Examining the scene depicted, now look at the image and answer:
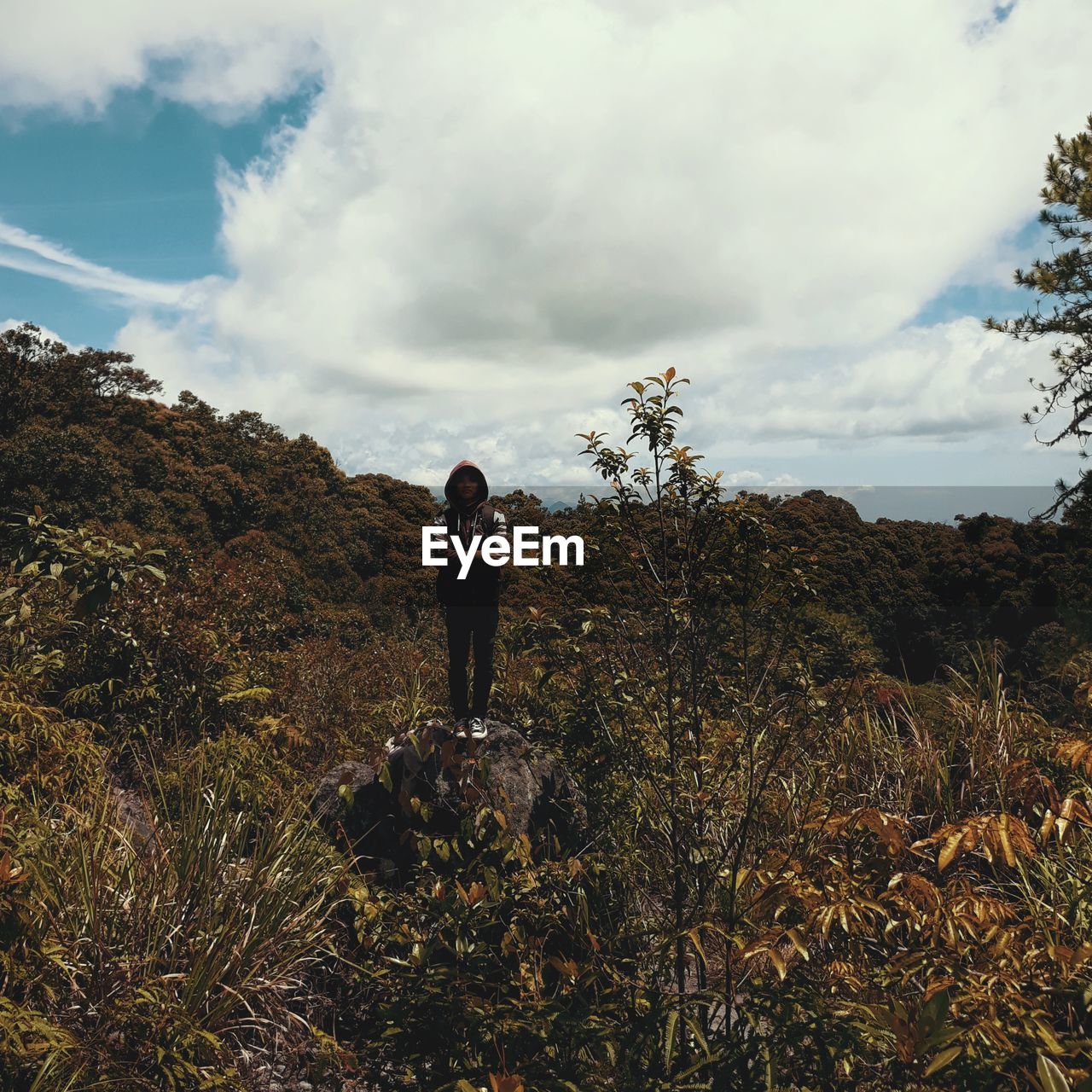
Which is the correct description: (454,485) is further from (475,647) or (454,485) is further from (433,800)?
(433,800)

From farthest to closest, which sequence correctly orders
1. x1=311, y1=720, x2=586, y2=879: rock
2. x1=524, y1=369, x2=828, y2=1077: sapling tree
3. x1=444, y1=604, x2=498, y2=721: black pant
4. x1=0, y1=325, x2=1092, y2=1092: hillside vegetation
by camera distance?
x1=444, y1=604, x2=498, y2=721: black pant, x1=311, y1=720, x2=586, y2=879: rock, x1=524, y1=369, x2=828, y2=1077: sapling tree, x1=0, y1=325, x2=1092, y2=1092: hillside vegetation

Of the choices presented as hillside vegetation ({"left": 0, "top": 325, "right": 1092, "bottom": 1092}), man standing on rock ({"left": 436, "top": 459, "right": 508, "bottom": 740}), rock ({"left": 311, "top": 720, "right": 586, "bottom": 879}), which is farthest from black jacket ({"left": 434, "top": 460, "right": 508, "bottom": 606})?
rock ({"left": 311, "top": 720, "right": 586, "bottom": 879})

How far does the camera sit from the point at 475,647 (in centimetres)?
437

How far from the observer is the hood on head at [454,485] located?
4398 millimetres

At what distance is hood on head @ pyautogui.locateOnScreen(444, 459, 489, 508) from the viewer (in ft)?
14.4

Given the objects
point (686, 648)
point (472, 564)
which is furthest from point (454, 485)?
point (686, 648)

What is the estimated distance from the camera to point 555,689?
5316mm

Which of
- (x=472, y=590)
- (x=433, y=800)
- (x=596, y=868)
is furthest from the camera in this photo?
(x=472, y=590)

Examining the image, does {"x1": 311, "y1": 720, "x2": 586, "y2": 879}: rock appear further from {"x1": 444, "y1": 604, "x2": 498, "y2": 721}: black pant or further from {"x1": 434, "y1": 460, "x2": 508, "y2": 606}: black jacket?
{"x1": 434, "y1": 460, "x2": 508, "y2": 606}: black jacket

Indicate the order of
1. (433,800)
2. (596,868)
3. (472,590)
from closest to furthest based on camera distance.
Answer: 1. (596,868)
2. (433,800)
3. (472,590)

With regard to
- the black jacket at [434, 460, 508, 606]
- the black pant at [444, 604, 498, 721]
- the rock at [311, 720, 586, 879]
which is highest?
the black jacket at [434, 460, 508, 606]

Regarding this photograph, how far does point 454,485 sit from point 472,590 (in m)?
0.66

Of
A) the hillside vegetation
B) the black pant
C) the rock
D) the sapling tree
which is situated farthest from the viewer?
the black pant

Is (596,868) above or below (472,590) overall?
below
